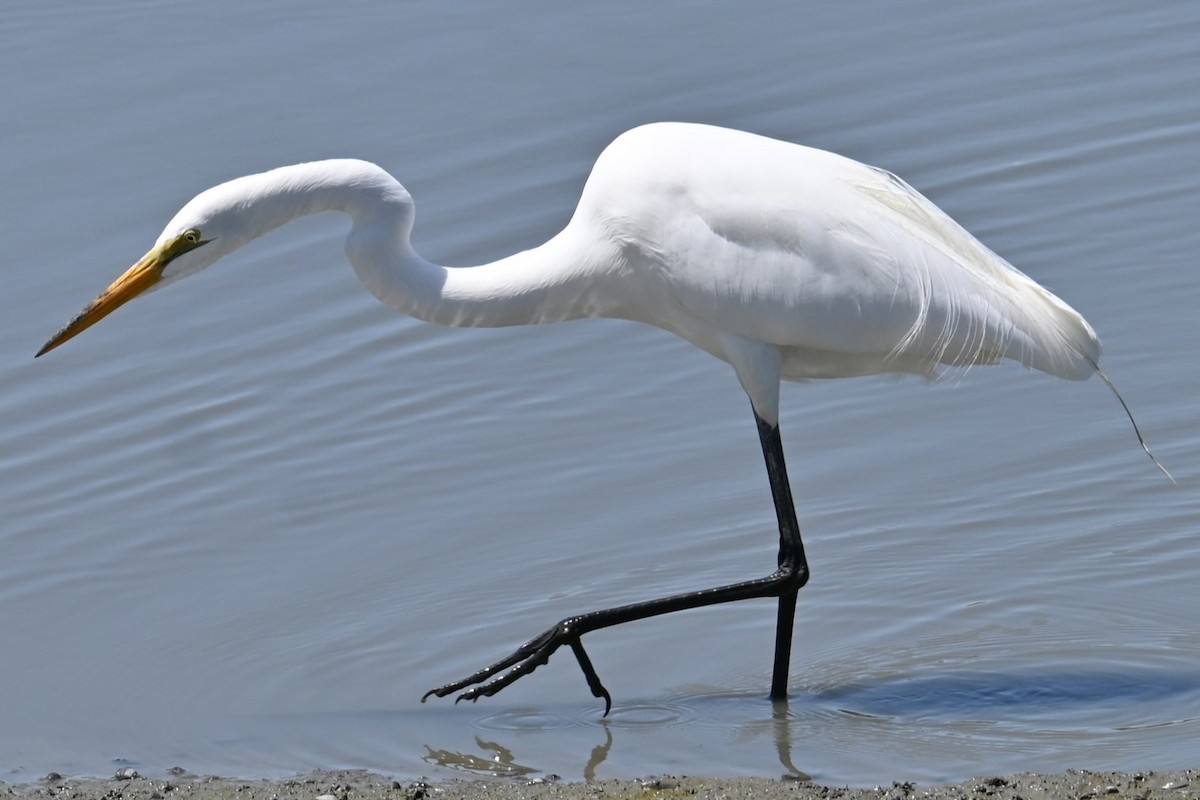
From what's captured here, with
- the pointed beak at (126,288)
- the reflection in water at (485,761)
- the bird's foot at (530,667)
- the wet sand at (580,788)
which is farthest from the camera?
the bird's foot at (530,667)

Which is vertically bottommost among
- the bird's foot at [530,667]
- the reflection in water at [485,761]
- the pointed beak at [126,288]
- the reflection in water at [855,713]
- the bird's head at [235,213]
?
the reflection in water at [485,761]

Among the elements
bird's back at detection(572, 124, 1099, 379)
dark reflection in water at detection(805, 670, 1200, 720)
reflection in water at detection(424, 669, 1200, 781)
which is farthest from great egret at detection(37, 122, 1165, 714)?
dark reflection in water at detection(805, 670, 1200, 720)

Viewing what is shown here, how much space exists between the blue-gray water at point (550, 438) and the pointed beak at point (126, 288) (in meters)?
1.22

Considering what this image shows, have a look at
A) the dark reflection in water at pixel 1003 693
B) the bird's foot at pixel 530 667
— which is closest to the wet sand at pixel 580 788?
the bird's foot at pixel 530 667

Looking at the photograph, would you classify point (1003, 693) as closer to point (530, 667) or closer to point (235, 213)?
point (530, 667)

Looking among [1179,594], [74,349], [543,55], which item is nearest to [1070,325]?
[1179,594]

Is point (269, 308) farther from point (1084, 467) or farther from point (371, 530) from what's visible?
point (1084, 467)

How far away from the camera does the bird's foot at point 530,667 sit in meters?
5.87

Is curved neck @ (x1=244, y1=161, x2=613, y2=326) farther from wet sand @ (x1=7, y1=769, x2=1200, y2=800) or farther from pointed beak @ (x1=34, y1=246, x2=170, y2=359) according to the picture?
wet sand @ (x1=7, y1=769, x2=1200, y2=800)

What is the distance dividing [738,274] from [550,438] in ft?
6.62

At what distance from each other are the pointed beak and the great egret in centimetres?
2

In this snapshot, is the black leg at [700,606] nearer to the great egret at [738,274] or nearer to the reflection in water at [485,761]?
the great egret at [738,274]

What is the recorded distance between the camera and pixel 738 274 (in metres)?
6.02

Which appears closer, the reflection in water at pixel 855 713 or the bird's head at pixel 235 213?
the reflection in water at pixel 855 713
